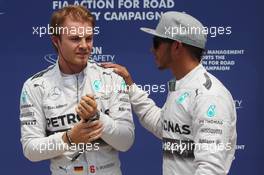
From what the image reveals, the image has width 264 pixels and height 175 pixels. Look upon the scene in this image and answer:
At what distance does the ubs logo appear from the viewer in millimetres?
2384

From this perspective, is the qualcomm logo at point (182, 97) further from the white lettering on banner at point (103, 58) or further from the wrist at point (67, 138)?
the white lettering on banner at point (103, 58)

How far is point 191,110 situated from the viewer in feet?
7.18

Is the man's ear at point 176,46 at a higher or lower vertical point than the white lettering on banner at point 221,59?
Result: higher

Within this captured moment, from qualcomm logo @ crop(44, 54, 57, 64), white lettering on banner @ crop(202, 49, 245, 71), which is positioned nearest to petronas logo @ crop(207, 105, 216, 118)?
white lettering on banner @ crop(202, 49, 245, 71)

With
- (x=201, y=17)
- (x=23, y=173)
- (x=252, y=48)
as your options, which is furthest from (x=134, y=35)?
(x=23, y=173)

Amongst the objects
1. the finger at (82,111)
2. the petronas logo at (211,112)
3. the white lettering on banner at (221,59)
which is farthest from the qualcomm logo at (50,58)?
the petronas logo at (211,112)

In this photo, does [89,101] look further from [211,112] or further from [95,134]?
[211,112]

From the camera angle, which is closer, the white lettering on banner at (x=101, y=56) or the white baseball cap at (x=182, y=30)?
the white baseball cap at (x=182, y=30)

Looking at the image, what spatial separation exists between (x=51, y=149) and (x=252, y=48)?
1760mm

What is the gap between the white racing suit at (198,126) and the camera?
6.89ft

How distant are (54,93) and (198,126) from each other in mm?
619

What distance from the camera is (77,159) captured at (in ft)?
7.78

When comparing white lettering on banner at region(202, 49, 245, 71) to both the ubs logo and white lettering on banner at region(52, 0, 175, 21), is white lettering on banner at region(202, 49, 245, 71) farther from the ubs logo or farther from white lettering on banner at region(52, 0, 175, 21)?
the ubs logo

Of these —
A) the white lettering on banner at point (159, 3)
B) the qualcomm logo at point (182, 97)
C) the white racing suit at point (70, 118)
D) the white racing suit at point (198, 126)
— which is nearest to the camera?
the white racing suit at point (198, 126)
